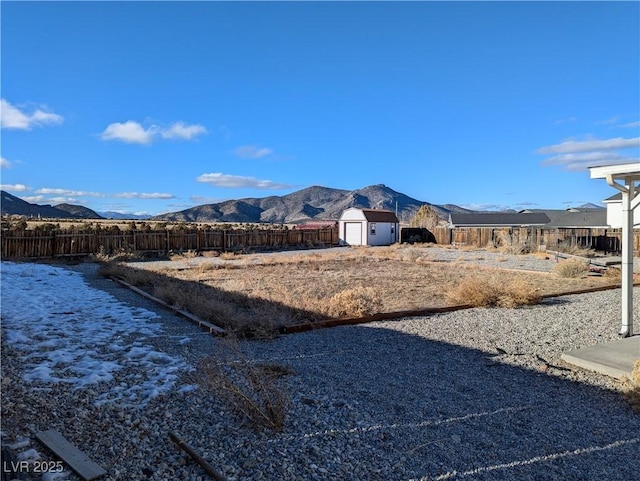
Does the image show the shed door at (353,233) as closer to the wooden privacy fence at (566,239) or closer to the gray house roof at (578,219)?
the wooden privacy fence at (566,239)

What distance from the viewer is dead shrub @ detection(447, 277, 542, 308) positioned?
9.25 meters

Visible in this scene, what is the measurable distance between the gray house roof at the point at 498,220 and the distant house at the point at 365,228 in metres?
14.5

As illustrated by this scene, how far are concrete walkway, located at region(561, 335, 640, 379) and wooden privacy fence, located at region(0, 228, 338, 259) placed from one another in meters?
20.0

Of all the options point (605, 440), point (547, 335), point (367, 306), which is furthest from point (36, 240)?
point (605, 440)

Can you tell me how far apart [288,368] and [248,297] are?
5003 mm

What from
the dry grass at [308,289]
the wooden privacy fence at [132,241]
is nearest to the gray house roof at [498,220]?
the wooden privacy fence at [132,241]

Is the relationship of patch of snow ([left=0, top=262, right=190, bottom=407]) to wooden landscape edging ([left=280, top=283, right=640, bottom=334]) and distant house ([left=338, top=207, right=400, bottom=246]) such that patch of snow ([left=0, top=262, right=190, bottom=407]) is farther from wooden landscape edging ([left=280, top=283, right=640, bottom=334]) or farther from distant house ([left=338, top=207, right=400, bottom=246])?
distant house ([left=338, top=207, right=400, bottom=246])

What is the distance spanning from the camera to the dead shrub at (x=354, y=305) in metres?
8.19

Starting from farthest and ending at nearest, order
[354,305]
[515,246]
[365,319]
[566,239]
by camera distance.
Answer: [566,239], [515,246], [354,305], [365,319]

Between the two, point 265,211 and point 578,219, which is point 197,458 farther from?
point 265,211

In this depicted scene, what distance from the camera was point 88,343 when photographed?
5.88 meters

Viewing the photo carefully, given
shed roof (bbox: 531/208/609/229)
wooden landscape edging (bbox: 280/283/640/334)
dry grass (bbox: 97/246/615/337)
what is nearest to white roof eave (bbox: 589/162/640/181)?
dry grass (bbox: 97/246/615/337)

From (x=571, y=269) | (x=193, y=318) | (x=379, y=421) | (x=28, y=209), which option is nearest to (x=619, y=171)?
(x=379, y=421)

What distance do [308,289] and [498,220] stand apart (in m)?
45.8
